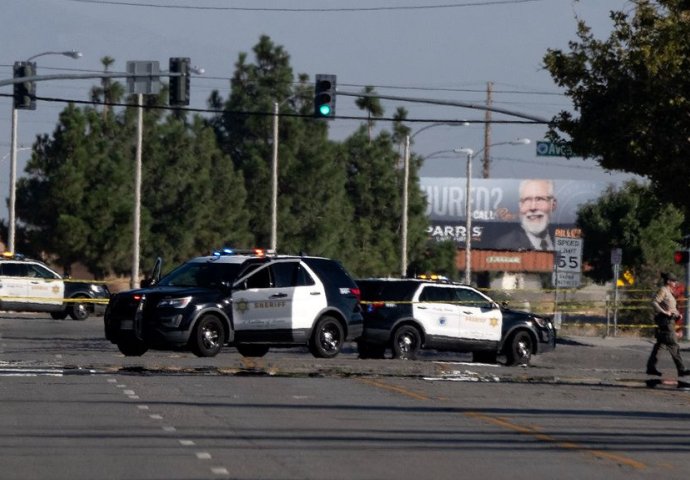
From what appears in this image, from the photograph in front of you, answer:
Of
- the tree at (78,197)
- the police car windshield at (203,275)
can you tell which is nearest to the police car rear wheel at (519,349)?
the police car windshield at (203,275)

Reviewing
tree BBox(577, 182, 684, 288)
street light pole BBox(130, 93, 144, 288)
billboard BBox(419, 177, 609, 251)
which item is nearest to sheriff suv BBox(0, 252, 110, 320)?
street light pole BBox(130, 93, 144, 288)

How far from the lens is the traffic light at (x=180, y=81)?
36031 mm

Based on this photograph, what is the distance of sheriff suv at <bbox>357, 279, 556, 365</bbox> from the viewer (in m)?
29.2

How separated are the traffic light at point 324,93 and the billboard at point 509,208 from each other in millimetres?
66353

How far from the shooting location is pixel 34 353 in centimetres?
2702

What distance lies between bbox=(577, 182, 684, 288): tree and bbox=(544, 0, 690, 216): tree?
3510 centimetres

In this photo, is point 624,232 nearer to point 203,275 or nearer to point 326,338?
point 326,338

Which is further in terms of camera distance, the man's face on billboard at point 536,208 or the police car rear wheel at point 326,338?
the man's face on billboard at point 536,208

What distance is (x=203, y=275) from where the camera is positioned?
2647cm

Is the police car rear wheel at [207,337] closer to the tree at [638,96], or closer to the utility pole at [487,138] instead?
the tree at [638,96]

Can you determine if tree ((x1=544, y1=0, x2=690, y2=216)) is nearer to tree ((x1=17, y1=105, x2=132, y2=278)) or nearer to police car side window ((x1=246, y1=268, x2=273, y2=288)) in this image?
police car side window ((x1=246, y1=268, x2=273, y2=288))

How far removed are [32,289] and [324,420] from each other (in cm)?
2824

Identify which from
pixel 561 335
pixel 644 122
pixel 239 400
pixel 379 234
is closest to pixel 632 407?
pixel 239 400

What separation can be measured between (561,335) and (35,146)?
23470 millimetres
